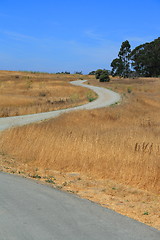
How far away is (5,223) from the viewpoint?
4.99 metres

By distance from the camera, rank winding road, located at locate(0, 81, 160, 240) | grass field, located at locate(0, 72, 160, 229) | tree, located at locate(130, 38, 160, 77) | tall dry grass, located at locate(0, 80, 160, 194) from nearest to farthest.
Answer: winding road, located at locate(0, 81, 160, 240) → grass field, located at locate(0, 72, 160, 229) → tall dry grass, located at locate(0, 80, 160, 194) → tree, located at locate(130, 38, 160, 77)

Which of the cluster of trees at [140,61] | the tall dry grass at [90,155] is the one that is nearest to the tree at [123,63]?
the cluster of trees at [140,61]

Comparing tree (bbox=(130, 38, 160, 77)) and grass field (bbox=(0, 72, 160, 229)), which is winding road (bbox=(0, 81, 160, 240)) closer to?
grass field (bbox=(0, 72, 160, 229))

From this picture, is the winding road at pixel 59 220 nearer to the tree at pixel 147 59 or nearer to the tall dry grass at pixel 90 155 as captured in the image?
the tall dry grass at pixel 90 155

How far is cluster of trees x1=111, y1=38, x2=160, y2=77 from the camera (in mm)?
90188

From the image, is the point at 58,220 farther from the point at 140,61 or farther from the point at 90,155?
the point at 140,61

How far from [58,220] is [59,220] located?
0.6 inches

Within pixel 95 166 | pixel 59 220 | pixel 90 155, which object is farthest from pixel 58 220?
pixel 90 155

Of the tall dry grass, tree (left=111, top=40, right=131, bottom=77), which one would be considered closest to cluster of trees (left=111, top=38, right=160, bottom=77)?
tree (left=111, top=40, right=131, bottom=77)

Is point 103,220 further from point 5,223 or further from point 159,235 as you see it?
point 5,223

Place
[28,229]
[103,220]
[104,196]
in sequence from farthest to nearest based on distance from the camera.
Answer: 1. [104,196]
2. [103,220]
3. [28,229]

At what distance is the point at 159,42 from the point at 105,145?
83571mm

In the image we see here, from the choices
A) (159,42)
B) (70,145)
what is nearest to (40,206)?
(70,145)

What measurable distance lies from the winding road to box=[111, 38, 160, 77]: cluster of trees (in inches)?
3395
